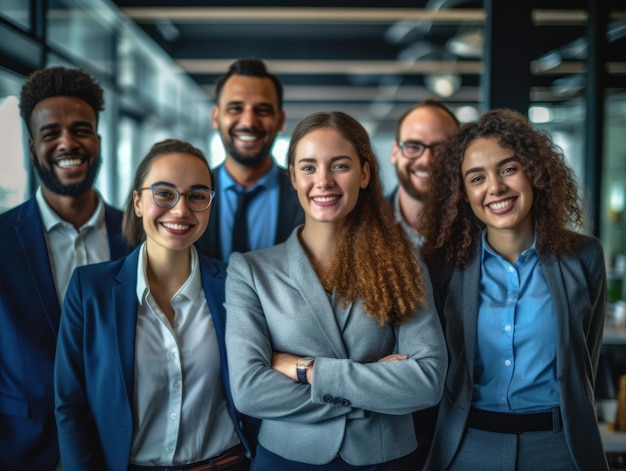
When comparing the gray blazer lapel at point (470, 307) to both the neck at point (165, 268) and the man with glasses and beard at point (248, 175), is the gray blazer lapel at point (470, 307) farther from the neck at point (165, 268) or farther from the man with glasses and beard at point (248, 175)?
the neck at point (165, 268)

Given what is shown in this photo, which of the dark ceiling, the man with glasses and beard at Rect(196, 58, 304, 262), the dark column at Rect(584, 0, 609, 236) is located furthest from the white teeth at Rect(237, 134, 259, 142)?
the dark column at Rect(584, 0, 609, 236)

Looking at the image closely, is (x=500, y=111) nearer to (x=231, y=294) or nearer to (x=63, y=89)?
(x=231, y=294)

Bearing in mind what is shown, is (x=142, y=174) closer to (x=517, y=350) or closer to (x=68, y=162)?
(x=68, y=162)

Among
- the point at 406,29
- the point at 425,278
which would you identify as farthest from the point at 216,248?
the point at 406,29

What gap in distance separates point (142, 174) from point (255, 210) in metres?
0.81

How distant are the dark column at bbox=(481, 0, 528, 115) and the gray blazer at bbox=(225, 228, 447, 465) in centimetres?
166

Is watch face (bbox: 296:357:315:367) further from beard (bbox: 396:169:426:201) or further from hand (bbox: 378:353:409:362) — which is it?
beard (bbox: 396:169:426:201)

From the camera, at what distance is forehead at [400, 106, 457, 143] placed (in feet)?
9.84

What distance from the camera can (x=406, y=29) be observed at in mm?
7762

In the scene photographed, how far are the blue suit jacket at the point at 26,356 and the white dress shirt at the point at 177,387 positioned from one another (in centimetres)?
43

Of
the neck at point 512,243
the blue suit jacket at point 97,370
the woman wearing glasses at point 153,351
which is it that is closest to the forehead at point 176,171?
the woman wearing glasses at point 153,351

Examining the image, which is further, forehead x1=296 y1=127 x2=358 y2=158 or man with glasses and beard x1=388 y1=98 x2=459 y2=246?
man with glasses and beard x1=388 y1=98 x2=459 y2=246

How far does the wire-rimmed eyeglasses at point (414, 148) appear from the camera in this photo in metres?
3.00

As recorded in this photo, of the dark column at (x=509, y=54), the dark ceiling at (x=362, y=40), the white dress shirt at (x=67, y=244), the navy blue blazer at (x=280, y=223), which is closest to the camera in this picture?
the white dress shirt at (x=67, y=244)
